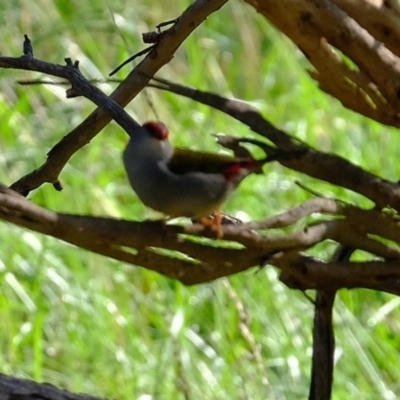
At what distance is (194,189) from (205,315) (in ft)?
3.22

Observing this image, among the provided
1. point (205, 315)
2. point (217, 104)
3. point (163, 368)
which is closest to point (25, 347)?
point (163, 368)

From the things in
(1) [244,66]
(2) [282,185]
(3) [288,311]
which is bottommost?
(3) [288,311]

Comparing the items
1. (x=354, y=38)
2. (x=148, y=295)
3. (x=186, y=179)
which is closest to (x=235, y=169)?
(x=186, y=179)

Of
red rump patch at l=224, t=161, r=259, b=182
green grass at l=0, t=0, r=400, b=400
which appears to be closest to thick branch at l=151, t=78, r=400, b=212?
red rump patch at l=224, t=161, r=259, b=182

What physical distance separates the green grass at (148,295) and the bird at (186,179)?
0.52m

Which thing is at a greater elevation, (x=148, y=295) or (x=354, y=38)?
(x=148, y=295)

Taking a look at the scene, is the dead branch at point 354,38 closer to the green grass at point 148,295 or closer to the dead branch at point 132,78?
the dead branch at point 132,78

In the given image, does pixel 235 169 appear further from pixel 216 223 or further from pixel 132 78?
pixel 132 78

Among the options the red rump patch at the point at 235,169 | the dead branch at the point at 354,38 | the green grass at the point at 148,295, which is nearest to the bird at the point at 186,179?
the red rump patch at the point at 235,169

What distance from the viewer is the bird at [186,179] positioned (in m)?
0.59

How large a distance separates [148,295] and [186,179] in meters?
0.94

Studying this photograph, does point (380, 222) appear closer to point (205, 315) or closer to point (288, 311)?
point (288, 311)

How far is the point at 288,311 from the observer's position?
1450 mm

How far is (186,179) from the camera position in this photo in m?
0.60
